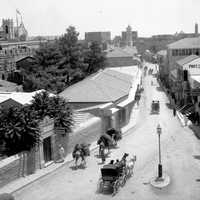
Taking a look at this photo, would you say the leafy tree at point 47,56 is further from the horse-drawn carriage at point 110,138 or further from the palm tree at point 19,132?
the palm tree at point 19,132

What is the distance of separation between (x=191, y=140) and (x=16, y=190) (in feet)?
51.0

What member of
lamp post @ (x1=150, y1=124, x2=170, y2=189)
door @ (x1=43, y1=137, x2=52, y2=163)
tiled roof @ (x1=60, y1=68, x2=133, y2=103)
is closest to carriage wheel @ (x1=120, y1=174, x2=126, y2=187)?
lamp post @ (x1=150, y1=124, x2=170, y2=189)

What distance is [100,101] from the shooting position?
33875 millimetres

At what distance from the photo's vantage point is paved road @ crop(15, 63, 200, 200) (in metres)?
18.2

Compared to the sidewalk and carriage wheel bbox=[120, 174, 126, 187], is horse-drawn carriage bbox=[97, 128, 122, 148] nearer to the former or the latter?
the sidewalk

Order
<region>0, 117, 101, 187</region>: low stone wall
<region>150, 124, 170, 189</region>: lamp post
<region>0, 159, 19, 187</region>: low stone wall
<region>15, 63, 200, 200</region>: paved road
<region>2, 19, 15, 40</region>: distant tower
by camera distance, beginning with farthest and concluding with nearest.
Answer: <region>2, 19, 15, 40</region>: distant tower → <region>150, 124, 170, 189</region>: lamp post → <region>0, 117, 101, 187</region>: low stone wall → <region>0, 159, 19, 187</region>: low stone wall → <region>15, 63, 200, 200</region>: paved road

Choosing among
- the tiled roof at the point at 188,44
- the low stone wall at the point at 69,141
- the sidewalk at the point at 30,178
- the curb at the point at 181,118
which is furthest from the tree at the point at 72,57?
the sidewalk at the point at 30,178

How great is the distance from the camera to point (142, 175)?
2095 centimetres

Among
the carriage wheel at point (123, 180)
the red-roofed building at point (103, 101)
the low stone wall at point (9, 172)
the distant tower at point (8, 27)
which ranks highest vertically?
the distant tower at point (8, 27)

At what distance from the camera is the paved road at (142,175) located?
1823 centimetres

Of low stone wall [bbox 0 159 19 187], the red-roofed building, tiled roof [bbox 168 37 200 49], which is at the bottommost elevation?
low stone wall [bbox 0 159 19 187]

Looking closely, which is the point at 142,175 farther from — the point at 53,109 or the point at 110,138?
the point at 53,109

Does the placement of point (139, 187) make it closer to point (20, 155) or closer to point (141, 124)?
point (20, 155)

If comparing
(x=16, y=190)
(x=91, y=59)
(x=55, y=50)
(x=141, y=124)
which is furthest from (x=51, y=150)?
(x=91, y=59)
